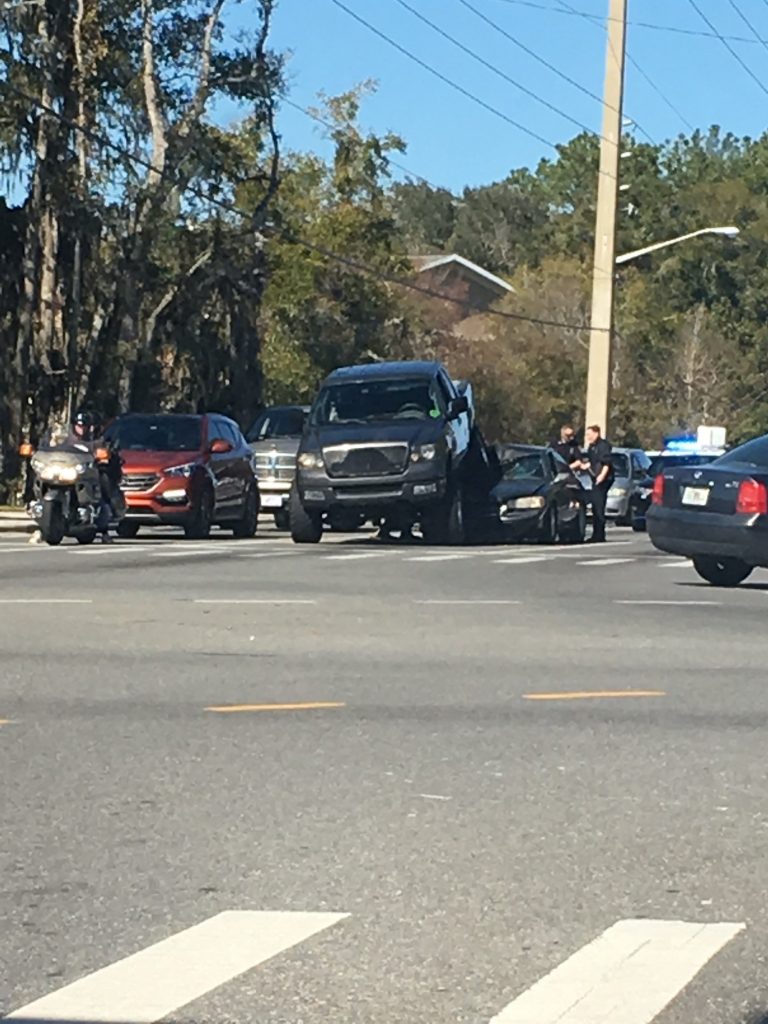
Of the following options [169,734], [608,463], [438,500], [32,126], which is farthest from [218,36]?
[169,734]

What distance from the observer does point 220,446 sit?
31.5 m

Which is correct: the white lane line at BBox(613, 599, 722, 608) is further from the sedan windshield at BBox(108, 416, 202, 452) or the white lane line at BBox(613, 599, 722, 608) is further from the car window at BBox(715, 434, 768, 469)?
the sedan windshield at BBox(108, 416, 202, 452)

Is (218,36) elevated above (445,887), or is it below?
above

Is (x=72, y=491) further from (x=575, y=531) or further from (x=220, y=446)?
(x=575, y=531)

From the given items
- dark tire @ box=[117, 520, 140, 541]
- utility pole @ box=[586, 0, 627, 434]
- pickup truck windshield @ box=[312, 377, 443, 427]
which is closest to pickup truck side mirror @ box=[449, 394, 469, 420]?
pickup truck windshield @ box=[312, 377, 443, 427]

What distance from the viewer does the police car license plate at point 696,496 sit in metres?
20.8

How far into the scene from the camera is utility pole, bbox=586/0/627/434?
50750mm

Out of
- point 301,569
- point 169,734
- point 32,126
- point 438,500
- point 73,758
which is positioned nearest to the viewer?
point 73,758

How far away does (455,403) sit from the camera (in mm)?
29500

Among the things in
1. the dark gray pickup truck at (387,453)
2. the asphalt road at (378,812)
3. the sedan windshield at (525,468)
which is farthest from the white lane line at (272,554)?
the asphalt road at (378,812)

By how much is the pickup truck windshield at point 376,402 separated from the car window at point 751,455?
7975 millimetres

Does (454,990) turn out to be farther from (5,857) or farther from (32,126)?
(32,126)

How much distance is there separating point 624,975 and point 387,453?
22147 mm

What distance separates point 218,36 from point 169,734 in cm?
3664
